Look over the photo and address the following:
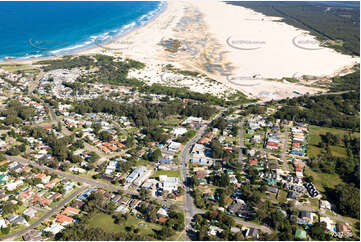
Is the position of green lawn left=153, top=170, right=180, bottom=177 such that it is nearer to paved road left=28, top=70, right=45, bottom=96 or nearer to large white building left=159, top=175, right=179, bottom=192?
large white building left=159, top=175, right=179, bottom=192

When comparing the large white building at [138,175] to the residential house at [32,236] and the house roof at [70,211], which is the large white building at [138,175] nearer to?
the house roof at [70,211]

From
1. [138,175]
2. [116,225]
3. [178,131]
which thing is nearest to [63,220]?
[116,225]

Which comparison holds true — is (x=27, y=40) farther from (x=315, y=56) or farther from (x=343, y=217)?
(x=343, y=217)

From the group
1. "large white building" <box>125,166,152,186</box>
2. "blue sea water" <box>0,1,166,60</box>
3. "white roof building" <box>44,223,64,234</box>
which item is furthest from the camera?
"blue sea water" <box>0,1,166,60</box>

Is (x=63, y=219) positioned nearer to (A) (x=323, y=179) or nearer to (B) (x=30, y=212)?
(B) (x=30, y=212)

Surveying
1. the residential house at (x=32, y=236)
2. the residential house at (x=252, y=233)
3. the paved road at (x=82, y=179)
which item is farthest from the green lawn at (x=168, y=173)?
the residential house at (x=32, y=236)

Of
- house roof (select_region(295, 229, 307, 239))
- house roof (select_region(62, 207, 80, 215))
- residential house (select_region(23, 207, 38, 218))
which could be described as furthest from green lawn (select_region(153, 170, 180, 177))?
house roof (select_region(295, 229, 307, 239))
